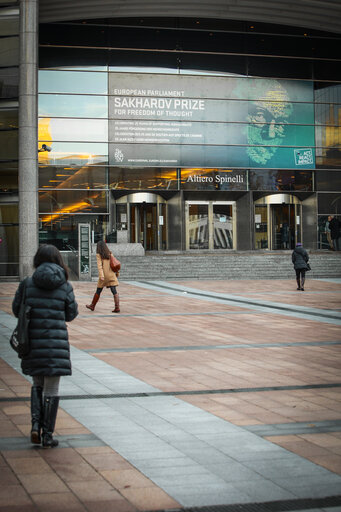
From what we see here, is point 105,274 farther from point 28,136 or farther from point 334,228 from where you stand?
point 334,228

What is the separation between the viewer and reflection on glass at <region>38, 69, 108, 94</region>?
124ft

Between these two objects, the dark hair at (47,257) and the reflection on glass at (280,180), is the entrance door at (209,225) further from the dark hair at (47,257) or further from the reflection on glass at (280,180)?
the dark hair at (47,257)

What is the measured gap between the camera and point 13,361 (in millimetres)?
9531

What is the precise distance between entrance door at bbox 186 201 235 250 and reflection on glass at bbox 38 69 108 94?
777cm

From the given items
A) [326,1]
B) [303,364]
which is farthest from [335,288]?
[326,1]

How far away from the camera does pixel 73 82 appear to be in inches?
1492

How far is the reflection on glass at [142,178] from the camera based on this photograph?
38.2m

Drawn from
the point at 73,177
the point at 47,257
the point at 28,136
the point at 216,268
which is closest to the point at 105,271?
the point at 47,257

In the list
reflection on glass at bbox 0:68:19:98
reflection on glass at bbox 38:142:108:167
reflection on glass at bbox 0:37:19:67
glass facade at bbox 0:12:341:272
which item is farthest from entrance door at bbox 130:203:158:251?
reflection on glass at bbox 0:37:19:67

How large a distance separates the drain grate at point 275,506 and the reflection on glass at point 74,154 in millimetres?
34023

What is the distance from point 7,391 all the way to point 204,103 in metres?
33.5

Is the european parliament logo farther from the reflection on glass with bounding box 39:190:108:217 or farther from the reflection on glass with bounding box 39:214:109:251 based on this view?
the reflection on glass with bounding box 39:214:109:251

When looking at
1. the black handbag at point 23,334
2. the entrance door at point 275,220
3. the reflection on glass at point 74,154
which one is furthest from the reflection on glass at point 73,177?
the black handbag at point 23,334

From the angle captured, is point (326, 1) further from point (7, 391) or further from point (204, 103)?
point (7, 391)
